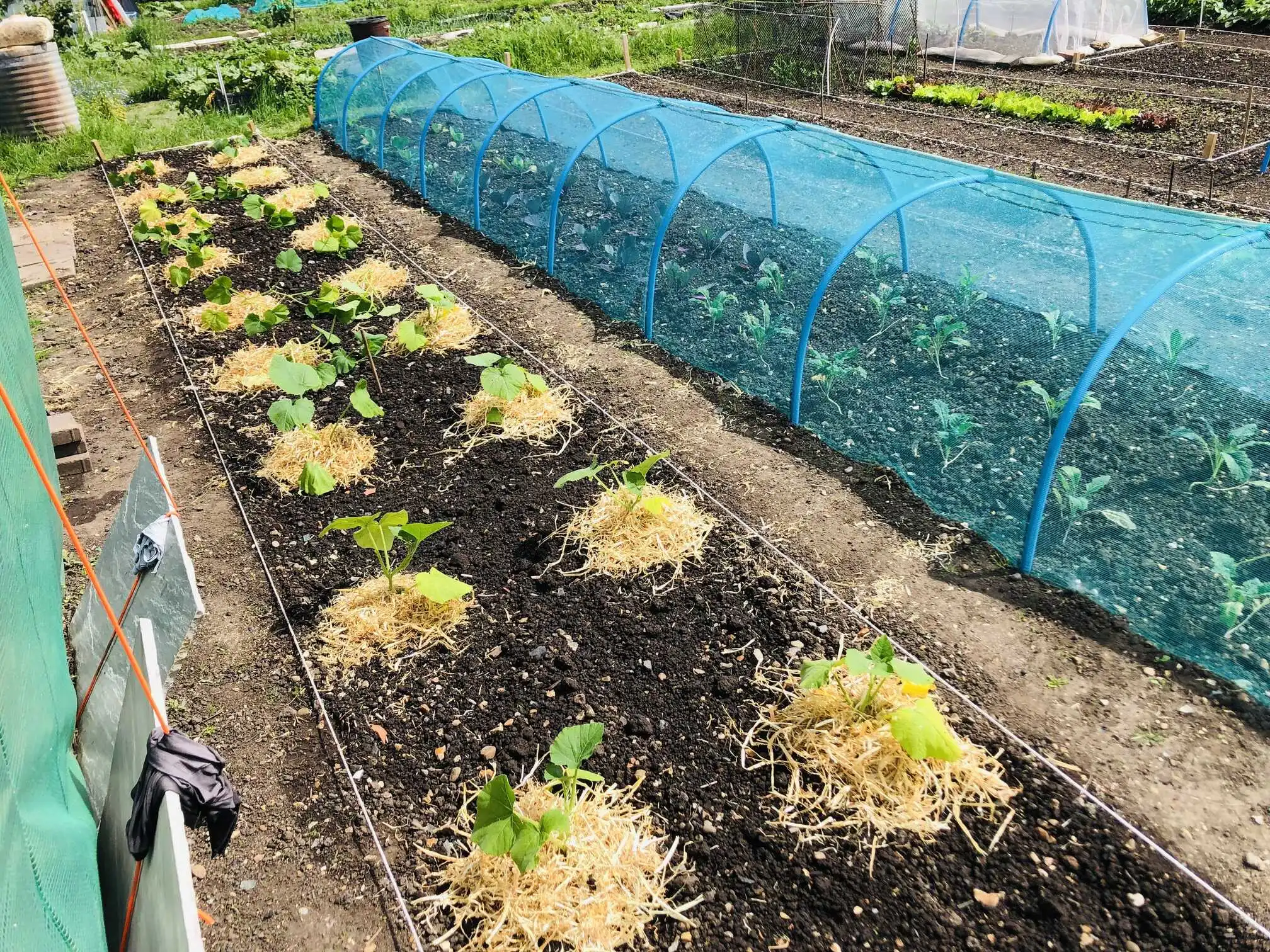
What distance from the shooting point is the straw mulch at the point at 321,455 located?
213 inches

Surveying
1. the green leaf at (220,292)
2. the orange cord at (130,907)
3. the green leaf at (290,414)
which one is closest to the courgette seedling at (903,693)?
the orange cord at (130,907)

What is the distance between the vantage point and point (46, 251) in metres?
9.48

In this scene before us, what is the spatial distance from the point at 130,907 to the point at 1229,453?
4541 mm

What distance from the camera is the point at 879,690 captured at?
3.54m

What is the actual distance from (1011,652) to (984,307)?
7.33ft

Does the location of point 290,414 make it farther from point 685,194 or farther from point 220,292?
point 685,194

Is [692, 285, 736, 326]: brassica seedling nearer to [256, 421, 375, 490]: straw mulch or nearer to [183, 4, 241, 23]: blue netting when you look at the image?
[256, 421, 375, 490]: straw mulch

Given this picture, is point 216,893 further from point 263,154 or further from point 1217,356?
point 263,154

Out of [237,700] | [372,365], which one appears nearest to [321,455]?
[372,365]

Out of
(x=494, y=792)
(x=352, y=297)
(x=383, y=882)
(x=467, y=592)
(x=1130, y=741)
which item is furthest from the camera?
(x=352, y=297)

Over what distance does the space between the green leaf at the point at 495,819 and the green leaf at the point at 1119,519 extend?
299 cm

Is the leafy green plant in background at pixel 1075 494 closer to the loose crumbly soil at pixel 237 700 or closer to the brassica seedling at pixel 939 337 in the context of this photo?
the brassica seedling at pixel 939 337

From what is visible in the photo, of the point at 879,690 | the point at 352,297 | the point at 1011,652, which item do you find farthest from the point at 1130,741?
the point at 352,297

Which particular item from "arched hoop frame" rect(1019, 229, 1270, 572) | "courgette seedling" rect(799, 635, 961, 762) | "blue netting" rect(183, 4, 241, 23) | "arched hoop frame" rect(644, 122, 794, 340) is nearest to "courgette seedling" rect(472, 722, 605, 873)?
"courgette seedling" rect(799, 635, 961, 762)
